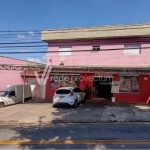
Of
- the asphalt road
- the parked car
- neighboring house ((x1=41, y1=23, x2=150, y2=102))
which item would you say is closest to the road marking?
the asphalt road

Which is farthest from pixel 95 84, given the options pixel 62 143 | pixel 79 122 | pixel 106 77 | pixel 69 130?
pixel 62 143

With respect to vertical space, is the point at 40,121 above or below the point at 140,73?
below

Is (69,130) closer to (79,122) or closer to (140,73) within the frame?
(79,122)

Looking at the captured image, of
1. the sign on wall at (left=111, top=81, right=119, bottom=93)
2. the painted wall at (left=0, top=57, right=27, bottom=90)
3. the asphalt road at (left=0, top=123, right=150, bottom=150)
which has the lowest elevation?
the asphalt road at (left=0, top=123, right=150, bottom=150)

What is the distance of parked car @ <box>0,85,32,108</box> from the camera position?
2078 cm

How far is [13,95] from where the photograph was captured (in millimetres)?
22094

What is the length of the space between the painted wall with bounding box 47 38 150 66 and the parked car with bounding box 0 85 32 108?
4488 mm

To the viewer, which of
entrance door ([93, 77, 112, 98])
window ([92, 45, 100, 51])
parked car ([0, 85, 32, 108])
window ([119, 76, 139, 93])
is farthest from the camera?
entrance door ([93, 77, 112, 98])

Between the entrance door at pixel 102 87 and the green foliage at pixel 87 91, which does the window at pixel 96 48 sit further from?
the green foliage at pixel 87 91

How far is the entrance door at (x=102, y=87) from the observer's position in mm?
25312

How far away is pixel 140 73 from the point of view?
901 inches

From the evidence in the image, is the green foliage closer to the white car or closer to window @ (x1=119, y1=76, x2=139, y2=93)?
window @ (x1=119, y1=76, x2=139, y2=93)

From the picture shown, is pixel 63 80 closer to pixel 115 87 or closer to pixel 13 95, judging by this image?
pixel 115 87

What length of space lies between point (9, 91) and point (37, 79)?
5209mm
